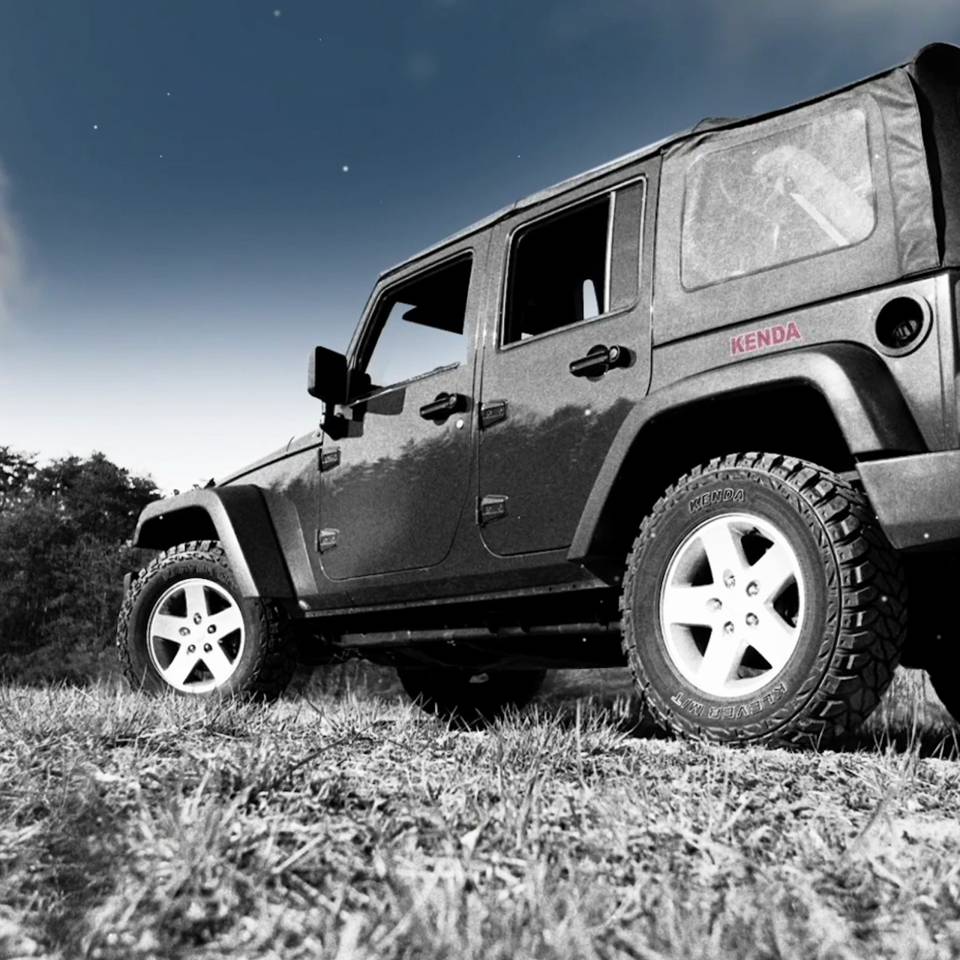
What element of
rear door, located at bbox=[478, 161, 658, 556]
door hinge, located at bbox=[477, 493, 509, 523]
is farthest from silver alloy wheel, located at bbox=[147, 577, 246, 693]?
rear door, located at bbox=[478, 161, 658, 556]

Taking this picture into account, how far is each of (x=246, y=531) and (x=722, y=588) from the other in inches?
102

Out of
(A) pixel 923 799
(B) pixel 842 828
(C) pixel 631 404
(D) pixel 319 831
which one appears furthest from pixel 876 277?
(D) pixel 319 831

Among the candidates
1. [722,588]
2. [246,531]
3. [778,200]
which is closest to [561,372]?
[778,200]

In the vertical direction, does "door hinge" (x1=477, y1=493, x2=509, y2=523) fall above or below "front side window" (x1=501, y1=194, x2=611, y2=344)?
below

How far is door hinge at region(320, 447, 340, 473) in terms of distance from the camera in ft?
15.3

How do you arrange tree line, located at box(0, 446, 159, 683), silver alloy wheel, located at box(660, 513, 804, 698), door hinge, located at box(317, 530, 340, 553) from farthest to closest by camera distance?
tree line, located at box(0, 446, 159, 683) → door hinge, located at box(317, 530, 340, 553) → silver alloy wheel, located at box(660, 513, 804, 698)

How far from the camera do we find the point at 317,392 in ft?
15.3

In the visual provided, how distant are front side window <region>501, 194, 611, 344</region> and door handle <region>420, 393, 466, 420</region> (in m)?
0.29

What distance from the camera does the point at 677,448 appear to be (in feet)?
11.1

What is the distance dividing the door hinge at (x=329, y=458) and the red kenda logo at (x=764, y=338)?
6.83 ft

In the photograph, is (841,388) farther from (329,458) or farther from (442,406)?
(329,458)

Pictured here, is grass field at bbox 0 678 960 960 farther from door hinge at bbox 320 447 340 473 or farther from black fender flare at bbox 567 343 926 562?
door hinge at bbox 320 447 340 473

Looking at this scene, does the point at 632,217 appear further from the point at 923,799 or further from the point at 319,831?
the point at 319,831

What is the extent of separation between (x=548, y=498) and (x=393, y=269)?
1.73 metres
